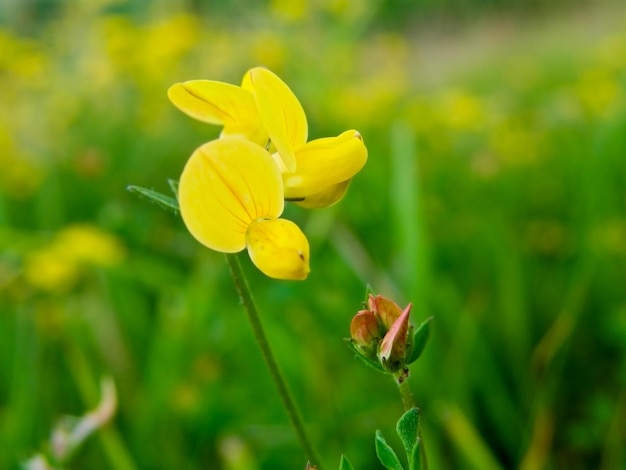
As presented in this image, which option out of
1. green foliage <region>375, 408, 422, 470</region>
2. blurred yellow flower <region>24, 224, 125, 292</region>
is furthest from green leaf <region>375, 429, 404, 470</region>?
blurred yellow flower <region>24, 224, 125, 292</region>

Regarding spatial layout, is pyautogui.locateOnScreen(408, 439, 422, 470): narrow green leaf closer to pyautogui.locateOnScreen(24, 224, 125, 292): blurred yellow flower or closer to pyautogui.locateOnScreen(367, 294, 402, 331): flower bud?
pyautogui.locateOnScreen(367, 294, 402, 331): flower bud

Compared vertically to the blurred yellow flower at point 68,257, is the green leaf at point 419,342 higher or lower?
higher

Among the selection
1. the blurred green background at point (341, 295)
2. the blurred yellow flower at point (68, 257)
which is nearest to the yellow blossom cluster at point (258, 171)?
the blurred green background at point (341, 295)

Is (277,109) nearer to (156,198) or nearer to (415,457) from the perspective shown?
(156,198)

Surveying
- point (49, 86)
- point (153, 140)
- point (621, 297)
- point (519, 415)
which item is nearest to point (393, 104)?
point (153, 140)

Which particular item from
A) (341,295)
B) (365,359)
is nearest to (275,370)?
(365,359)

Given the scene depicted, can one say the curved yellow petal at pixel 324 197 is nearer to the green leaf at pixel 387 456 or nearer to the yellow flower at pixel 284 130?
the yellow flower at pixel 284 130
